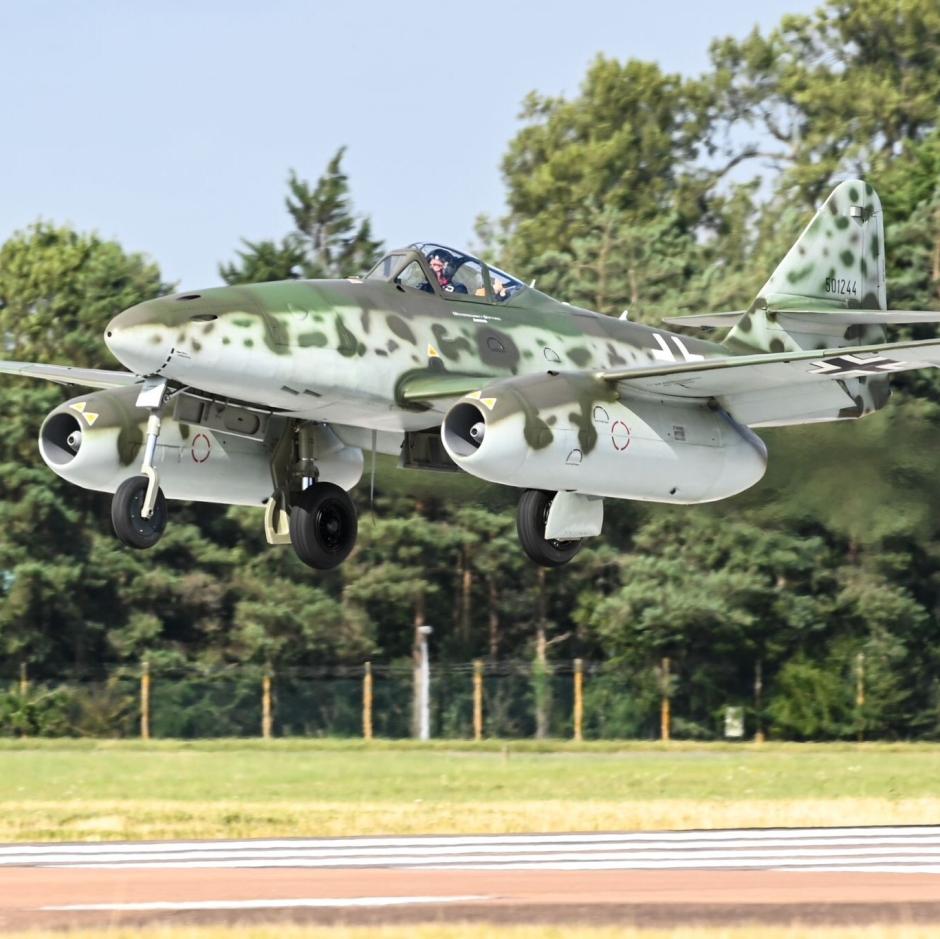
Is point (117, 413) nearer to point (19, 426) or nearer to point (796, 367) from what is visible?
point (796, 367)

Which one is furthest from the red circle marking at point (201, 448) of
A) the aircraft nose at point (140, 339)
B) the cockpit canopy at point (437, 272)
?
the aircraft nose at point (140, 339)

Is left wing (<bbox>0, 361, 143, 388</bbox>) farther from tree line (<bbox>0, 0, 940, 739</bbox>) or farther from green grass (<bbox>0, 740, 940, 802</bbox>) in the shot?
tree line (<bbox>0, 0, 940, 739</bbox>)

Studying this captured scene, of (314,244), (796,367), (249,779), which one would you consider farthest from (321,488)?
(314,244)

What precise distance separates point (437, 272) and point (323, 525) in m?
3.26

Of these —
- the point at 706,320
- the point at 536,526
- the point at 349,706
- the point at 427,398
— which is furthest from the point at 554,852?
the point at 349,706

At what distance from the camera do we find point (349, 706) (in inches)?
1588

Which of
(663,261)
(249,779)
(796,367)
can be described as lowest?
(249,779)

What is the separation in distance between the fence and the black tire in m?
20.4

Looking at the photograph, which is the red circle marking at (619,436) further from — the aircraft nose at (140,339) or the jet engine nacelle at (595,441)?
the aircraft nose at (140,339)

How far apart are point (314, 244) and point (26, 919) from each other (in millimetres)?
40238

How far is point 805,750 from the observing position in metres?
37.0

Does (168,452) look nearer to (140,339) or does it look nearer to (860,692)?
(140,339)

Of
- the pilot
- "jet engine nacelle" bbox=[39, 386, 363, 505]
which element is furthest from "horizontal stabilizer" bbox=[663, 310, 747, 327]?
"jet engine nacelle" bbox=[39, 386, 363, 505]

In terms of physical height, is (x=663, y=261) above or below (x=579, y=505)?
above
